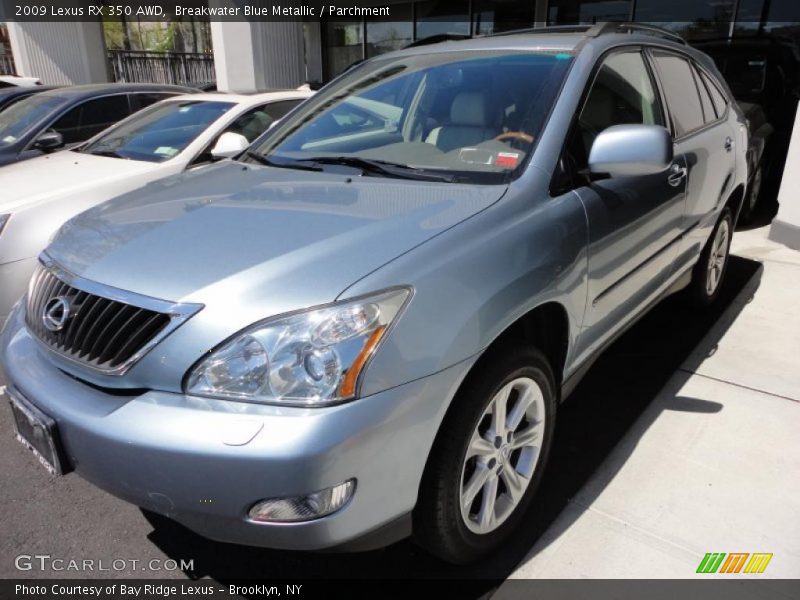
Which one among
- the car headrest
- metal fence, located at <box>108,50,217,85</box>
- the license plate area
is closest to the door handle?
the car headrest

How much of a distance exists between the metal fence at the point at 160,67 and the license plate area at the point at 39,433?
20.4 metres

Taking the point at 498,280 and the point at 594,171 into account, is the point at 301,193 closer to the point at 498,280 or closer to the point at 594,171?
the point at 498,280

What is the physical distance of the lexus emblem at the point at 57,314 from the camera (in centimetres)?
188

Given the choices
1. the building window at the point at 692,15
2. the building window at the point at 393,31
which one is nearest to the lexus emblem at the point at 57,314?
the building window at the point at 692,15

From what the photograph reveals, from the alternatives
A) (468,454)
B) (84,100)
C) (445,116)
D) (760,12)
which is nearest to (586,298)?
(468,454)

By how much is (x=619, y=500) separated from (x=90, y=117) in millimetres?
6523

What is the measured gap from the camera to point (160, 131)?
5.04 meters

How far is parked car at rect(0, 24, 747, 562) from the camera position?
156 centimetres

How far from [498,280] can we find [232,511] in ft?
3.23

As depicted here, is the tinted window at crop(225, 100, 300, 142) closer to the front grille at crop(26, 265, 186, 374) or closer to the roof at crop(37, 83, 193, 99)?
the roof at crop(37, 83, 193, 99)

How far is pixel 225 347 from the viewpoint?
159 cm

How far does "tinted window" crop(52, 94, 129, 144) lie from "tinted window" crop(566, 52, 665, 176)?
18.7 ft

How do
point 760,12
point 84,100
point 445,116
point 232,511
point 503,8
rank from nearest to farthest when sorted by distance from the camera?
A: 1. point 232,511
2. point 445,116
3. point 84,100
4. point 760,12
5. point 503,8
